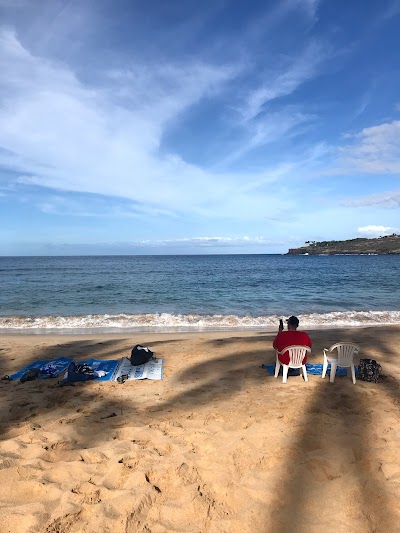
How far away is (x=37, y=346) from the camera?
11.3 m

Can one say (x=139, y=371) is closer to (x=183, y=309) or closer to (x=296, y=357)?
(x=296, y=357)

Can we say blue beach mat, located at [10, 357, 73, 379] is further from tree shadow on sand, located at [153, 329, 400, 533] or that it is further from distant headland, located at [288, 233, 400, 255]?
distant headland, located at [288, 233, 400, 255]

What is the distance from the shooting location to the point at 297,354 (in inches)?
284

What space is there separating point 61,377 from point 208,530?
5610 mm

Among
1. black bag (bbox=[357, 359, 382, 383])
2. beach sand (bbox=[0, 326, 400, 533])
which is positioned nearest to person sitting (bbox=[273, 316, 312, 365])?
beach sand (bbox=[0, 326, 400, 533])

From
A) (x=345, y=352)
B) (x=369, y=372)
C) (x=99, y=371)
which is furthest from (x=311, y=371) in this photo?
(x=99, y=371)

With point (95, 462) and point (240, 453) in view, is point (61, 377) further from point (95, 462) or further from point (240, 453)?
point (240, 453)

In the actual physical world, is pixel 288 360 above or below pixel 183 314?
above

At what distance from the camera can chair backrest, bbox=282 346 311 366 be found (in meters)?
7.11

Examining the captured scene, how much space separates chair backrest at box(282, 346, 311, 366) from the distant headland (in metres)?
140

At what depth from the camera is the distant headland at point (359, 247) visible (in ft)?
449

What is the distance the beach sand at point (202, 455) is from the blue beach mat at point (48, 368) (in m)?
0.34

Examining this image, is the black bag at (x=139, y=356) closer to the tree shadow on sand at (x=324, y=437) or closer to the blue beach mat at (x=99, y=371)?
the blue beach mat at (x=99, y=371)

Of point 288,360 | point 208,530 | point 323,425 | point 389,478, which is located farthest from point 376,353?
point 208,530
